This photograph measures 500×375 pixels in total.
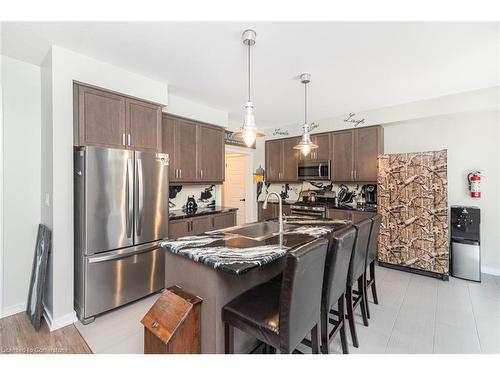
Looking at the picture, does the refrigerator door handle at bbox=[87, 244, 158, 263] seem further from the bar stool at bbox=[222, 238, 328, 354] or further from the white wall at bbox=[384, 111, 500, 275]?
the white wall at bbox=[384, 111, 500, 275]

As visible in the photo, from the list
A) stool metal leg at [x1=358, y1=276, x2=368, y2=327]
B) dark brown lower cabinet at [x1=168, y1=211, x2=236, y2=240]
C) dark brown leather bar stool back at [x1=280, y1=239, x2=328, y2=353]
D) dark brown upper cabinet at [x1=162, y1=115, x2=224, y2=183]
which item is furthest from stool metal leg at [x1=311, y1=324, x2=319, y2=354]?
dark brown upper cabinet at [x1=162, y1=115, x2=224, y2=183]

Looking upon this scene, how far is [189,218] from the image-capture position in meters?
3.40

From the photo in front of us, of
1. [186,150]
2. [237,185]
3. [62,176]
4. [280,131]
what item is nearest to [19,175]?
[62,176]

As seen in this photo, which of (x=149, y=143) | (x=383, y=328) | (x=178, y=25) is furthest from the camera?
(x=149, y=143)

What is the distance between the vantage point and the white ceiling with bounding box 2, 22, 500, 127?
77.3 inches

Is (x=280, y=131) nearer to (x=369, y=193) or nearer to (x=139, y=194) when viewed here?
(x=369, y=193)

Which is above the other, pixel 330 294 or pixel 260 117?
pixel 260 117

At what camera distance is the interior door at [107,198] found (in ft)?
7.52

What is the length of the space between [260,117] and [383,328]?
386 cm

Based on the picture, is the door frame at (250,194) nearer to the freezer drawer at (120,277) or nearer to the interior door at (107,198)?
the freezer drawer at (120,277)

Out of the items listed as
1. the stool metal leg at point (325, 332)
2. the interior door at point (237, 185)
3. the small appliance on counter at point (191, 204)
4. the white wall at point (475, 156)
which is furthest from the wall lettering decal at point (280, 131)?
the stool metal leg at point (325, 332)

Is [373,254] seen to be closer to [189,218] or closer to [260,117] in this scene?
[189,218]

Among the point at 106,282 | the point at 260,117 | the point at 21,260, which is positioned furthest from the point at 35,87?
the point at 260,117
